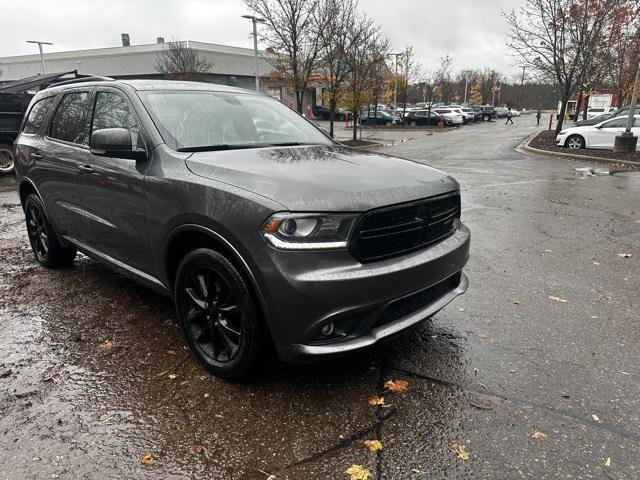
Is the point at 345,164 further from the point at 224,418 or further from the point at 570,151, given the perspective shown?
the point at 570,151

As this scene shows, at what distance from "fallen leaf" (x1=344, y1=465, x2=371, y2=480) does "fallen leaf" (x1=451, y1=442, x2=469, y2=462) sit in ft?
1.58

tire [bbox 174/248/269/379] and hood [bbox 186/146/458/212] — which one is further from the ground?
hood [bbox 186/146/458/212]

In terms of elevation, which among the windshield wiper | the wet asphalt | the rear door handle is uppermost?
the windshield wiper

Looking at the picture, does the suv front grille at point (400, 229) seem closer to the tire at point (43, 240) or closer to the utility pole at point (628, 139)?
the tire at point (43, 240)

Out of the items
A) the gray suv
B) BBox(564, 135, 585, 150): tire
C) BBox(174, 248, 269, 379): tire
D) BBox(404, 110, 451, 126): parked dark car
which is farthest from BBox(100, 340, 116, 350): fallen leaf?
BBox(404, 110, 451, 126): parked dark car

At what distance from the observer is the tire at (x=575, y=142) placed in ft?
59.2

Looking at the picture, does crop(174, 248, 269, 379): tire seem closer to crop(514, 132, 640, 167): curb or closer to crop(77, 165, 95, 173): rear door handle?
crop(77, 165, 95, 173): rear door handle

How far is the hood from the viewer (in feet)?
8.55

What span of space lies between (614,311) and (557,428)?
1977 mm

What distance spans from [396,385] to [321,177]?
4.54 feet

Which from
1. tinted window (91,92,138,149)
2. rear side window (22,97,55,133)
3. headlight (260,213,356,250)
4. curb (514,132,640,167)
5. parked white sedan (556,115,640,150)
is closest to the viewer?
headlight (260,213,356,250)

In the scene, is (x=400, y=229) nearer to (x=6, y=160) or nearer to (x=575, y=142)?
(x=6, y=160)

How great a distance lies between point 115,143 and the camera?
3.17 m

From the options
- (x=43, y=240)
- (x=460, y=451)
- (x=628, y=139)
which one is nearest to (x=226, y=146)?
(x=460, y=451)
